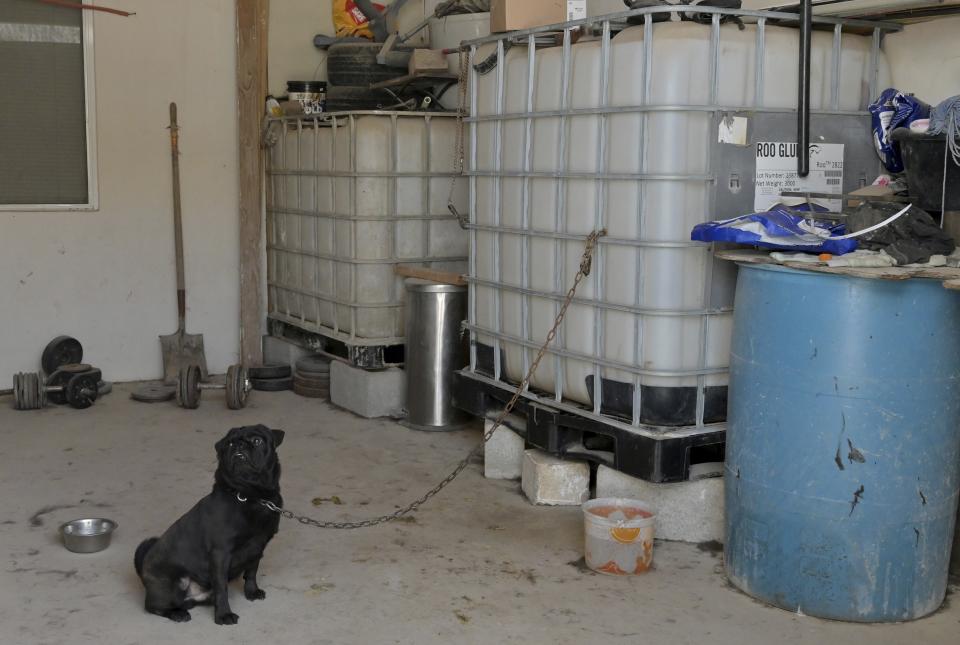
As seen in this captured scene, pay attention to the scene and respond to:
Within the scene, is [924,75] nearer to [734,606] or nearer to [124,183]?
[734,606]

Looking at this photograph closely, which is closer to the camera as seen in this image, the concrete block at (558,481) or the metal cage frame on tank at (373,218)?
the concrete block at (558,481)

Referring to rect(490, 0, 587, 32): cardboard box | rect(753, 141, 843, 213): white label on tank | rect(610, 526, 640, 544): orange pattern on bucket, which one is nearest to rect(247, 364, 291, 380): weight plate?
rect(490, 0, 587, 32): cardboard box

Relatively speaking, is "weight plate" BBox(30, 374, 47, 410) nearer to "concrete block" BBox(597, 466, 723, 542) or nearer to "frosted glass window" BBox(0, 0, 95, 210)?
"frosted glass window" BBox(0, 0, 95, 210)

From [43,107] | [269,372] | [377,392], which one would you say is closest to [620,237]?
[377,392]

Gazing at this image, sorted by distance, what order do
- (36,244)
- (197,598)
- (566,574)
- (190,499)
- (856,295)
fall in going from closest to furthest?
(856,295) < (197,598) < (566,574) < (190,499) < (36,244)

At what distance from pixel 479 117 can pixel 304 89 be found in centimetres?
258

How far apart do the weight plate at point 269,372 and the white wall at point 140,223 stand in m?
0.57

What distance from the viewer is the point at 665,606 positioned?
3936mm

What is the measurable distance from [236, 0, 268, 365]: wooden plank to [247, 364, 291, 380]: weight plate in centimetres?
33

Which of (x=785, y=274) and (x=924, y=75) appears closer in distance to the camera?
(x=785, y=274)

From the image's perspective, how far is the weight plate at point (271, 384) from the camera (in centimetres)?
731

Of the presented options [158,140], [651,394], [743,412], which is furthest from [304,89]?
[743,412]

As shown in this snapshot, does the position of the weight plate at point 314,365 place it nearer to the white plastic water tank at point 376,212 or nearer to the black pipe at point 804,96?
the white plastic water tank at point 376,212

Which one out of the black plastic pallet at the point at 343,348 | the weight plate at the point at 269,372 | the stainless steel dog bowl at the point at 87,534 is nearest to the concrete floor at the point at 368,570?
the stainless steel dog bowl at the point at 87,534
